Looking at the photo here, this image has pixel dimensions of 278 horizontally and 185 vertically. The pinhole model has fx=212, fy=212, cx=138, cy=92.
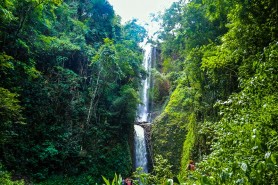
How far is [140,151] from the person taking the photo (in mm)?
14250

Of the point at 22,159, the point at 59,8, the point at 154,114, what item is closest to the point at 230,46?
the point at 22,159

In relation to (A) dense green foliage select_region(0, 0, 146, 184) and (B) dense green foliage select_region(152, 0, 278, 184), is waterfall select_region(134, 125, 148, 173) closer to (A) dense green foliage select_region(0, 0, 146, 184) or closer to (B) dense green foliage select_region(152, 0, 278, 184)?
(A) dense green foliage select_region(0, 0, 146, 184)

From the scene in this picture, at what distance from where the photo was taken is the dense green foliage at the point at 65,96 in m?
8.95

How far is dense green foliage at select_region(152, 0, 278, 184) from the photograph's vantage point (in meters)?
1.89

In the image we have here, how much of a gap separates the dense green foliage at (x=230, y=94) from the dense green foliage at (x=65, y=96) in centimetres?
297

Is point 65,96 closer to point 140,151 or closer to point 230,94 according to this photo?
point 140,151

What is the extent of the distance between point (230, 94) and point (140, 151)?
8.99 meters

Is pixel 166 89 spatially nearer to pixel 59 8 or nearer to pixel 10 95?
pixel 59 8

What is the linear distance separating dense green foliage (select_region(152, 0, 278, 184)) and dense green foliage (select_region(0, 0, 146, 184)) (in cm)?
297

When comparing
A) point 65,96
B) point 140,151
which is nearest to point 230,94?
point 65,96

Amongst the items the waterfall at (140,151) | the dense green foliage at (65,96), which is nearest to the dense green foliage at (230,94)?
the waterfall at (140,151)

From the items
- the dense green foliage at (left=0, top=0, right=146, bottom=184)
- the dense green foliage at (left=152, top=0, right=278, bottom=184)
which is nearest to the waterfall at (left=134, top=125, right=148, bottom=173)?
the dense green foliage at (left=0, top=0, right=146, bottom=184)

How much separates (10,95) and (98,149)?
659 cm

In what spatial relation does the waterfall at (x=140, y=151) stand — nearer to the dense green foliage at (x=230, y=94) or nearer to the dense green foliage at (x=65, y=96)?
the dense green foliage at (x=65, y=96)
